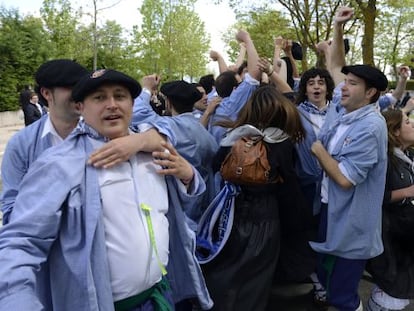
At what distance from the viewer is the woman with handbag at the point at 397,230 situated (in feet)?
10.0

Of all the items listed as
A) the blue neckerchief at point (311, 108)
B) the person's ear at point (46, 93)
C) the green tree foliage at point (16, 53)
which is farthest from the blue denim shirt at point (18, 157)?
the green tree foliage at point (16, 53)

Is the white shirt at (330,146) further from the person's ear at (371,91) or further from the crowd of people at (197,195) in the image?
the person's ear at (371,91)

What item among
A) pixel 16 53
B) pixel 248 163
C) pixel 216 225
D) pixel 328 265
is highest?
pixel 16 53

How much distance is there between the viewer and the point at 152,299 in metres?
1.70

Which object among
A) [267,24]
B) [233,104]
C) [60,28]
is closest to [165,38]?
[60,28]

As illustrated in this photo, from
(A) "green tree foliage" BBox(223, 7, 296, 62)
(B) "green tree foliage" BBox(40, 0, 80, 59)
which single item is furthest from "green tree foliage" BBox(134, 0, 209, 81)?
(A) "green tree foliage" BBox(223, 7, 296, 62)

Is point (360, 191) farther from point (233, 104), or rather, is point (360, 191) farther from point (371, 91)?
point (233, 104)

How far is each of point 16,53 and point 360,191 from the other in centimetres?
2057

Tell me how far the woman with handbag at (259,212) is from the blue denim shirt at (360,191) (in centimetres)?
29

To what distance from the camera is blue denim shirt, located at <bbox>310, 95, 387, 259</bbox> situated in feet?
8.69

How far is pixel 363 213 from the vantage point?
2.72 metres

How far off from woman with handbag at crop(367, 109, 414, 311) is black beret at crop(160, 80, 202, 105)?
5.13 feet

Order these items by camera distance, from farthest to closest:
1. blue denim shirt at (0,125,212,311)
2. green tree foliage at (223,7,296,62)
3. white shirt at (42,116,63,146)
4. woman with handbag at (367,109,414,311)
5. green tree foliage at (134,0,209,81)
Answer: green tree foliage at (134,0,209,81)
green tree foliage at (223,7,296,62)
woman with handbag at (367,109,414,311)
white shirt at (42,116,63,146)
blue denim shirt at (0,125,212,311)

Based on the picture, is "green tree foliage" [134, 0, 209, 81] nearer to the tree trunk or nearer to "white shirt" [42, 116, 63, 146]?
the tree trunk
